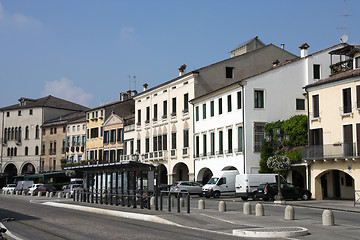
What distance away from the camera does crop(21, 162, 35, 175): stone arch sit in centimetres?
9156

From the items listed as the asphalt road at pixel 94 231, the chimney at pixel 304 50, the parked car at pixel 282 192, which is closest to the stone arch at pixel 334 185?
A: the parked car at pixel 282 192

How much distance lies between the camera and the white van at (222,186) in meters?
43.0

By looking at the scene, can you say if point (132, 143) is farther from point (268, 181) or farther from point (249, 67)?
point (268, 181)

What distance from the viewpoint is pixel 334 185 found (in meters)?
40.1

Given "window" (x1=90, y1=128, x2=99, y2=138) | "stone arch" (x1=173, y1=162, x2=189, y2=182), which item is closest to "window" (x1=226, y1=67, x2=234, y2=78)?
"stone arch" (x1=173, y1=162, x2=189, y2=182)

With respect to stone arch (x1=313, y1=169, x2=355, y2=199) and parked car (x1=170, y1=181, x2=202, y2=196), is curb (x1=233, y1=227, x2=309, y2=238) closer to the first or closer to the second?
stone arch (x1=313, y1=169, x2=355, y2=199)

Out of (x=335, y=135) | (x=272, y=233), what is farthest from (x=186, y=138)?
(x=272, y=233)

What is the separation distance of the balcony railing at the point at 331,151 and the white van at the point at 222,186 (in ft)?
23.4

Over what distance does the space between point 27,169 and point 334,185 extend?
65.9m

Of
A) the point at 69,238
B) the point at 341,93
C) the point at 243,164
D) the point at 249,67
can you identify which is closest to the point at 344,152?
the point at 341,93

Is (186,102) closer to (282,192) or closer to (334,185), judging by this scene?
(334,185)

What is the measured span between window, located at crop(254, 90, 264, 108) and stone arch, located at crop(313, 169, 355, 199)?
8516mm

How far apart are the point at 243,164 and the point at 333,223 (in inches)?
964

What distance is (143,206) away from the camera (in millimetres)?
27812
